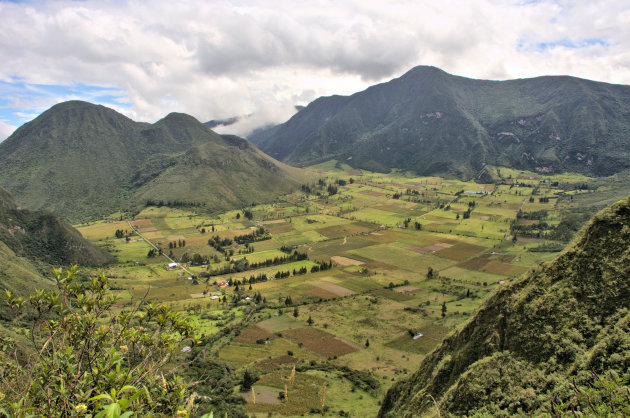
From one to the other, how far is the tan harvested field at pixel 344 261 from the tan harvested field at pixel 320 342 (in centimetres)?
6911

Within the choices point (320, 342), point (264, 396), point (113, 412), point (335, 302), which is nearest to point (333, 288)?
point (335, 302)

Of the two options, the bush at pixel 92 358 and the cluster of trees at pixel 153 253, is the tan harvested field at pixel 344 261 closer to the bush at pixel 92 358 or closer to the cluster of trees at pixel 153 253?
the cluster of trees at pixel 153 253

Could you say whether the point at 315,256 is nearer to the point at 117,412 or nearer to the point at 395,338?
the point at 395,338

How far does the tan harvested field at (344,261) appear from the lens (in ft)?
576

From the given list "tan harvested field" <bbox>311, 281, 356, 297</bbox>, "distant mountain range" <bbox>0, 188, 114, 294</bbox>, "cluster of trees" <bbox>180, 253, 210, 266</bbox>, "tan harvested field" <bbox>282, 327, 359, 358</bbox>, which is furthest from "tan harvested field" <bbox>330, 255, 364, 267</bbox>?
"distant mountain range" <bbox>0, 188, 114, 294</bbox>

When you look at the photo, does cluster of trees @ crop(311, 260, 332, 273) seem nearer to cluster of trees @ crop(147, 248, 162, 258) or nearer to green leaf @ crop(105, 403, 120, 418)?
cluster of trees @ crop(147, 248, 162, 258)

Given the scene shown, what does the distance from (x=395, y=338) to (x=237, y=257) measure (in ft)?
353

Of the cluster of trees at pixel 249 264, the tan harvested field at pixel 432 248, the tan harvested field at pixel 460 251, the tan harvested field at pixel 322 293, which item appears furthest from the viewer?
the tan harvested field at pixel 432 248

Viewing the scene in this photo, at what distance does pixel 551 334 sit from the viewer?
93.8 feet

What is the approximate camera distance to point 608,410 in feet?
46.6

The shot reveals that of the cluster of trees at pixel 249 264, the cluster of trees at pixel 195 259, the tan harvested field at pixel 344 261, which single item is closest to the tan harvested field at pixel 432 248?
the tan harvested field at pixel 344 261

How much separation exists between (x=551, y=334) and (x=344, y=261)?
152354 mm

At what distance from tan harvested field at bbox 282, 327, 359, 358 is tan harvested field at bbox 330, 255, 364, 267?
69.1 metres

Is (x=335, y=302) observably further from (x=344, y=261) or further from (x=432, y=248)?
(x=432, y=248)
